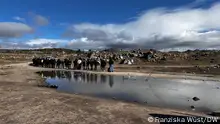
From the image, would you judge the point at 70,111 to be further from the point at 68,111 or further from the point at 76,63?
the point at 76,63

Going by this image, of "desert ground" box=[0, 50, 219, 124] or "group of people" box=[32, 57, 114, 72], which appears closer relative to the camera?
"desert ground" box=[0, 50, 219, 124]

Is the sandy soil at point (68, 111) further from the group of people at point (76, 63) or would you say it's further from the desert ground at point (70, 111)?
the group of people at point (76, 63)

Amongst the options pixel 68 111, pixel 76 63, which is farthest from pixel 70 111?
pixel 76 63

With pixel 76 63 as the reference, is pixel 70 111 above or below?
below

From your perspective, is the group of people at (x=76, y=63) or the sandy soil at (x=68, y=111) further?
the group of people at (x=76, y=63)

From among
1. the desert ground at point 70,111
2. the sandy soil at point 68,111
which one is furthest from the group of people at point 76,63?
the desert ground at point 70,111

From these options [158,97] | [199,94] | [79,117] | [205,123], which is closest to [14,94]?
[79,117]

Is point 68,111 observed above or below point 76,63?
below

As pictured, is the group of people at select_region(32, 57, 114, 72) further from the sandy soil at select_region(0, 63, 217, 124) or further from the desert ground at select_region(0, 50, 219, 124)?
the desert ground at select_region(0, 50, 219, 124)

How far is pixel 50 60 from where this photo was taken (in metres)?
61.6

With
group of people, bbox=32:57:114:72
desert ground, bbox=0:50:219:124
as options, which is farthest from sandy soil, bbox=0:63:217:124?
group of people, bbox=32:57:114:72

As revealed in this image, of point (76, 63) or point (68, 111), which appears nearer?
point (68, 111)

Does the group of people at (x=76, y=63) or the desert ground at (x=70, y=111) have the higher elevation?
the group of people at (x=76, y=63)

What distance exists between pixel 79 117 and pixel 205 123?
731 centimetres
